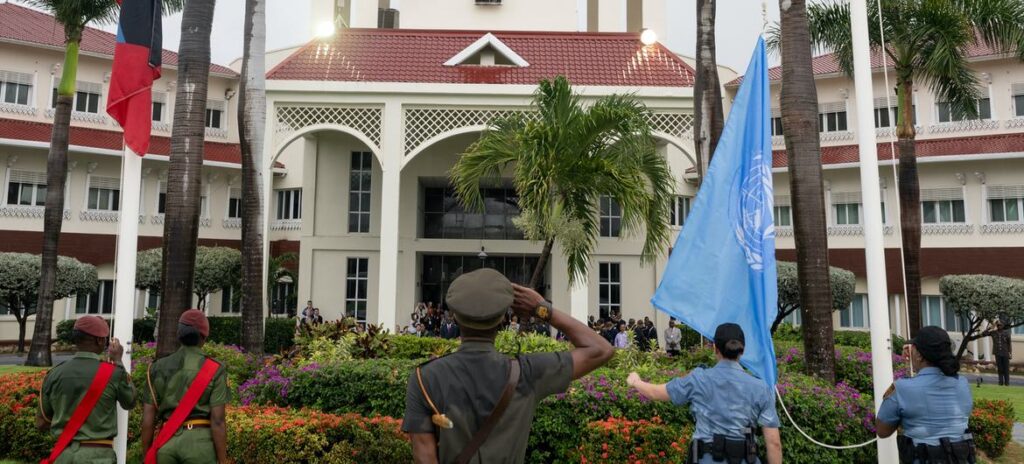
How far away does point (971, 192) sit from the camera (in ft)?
68.8

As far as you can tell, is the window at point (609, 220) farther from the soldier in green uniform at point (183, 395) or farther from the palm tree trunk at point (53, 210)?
the soldier in green uniform at point (183, 395)

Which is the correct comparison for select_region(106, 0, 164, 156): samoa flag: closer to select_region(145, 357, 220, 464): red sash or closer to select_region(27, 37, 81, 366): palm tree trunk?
select_region(145, 357, 220, 464): red sash

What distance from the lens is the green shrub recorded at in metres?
7.36

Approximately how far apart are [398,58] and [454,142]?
136 inches

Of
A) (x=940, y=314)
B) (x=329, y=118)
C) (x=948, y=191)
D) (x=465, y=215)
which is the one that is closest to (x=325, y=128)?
(x=329, y=118)

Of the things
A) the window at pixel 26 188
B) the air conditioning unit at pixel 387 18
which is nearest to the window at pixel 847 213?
the air conditioning unit at pixel 387 18

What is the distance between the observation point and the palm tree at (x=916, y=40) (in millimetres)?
12984

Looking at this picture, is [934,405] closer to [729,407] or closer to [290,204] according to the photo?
[729,407]

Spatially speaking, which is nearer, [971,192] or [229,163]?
[971,192]

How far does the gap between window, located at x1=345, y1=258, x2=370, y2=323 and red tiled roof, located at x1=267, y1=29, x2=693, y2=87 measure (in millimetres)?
6308

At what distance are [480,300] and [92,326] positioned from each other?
8.96ft

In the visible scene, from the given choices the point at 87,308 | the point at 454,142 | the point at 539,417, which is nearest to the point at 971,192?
the point at 454,142

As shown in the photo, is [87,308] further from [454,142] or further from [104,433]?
[104,433]

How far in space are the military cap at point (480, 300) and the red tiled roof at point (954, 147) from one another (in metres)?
19.4
